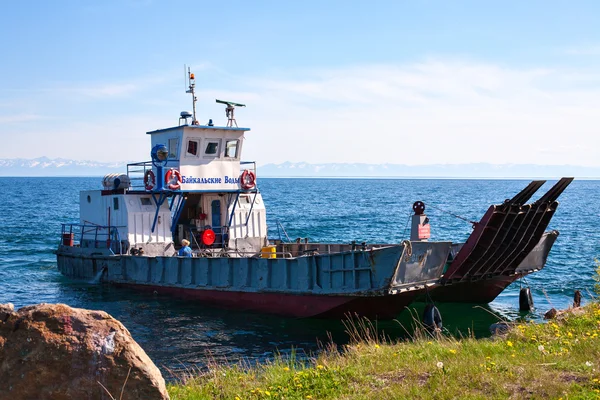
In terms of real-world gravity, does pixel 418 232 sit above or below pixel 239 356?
above

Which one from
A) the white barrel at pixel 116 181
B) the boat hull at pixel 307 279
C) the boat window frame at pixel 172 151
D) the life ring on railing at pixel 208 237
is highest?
the boat window frame at pixel 172 151

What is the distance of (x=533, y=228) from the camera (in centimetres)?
1661

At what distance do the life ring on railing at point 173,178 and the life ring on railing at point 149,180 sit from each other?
25.8 inches

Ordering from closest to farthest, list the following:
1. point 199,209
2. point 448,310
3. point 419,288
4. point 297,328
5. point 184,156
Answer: point 419,288
point 297,328
point 448,310
point 184,156
point 199,209

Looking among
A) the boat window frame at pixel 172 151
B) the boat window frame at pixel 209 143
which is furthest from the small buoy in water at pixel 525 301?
the boat window frame at pixel 172 151

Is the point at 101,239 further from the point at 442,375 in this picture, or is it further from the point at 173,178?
the point at 442,375

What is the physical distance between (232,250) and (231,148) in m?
3.71

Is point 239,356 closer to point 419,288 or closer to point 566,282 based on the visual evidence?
point 419,288

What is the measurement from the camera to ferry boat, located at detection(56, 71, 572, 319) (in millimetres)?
15719

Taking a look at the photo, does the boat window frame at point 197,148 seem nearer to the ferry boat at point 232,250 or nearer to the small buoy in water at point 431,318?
the ferry boat at point 232,250

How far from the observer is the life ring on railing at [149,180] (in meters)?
21.5

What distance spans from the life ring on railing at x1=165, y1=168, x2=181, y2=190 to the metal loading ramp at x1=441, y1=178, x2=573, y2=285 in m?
9.58

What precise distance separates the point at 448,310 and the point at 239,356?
7564 mm

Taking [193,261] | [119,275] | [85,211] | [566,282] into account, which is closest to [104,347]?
[193,261]
